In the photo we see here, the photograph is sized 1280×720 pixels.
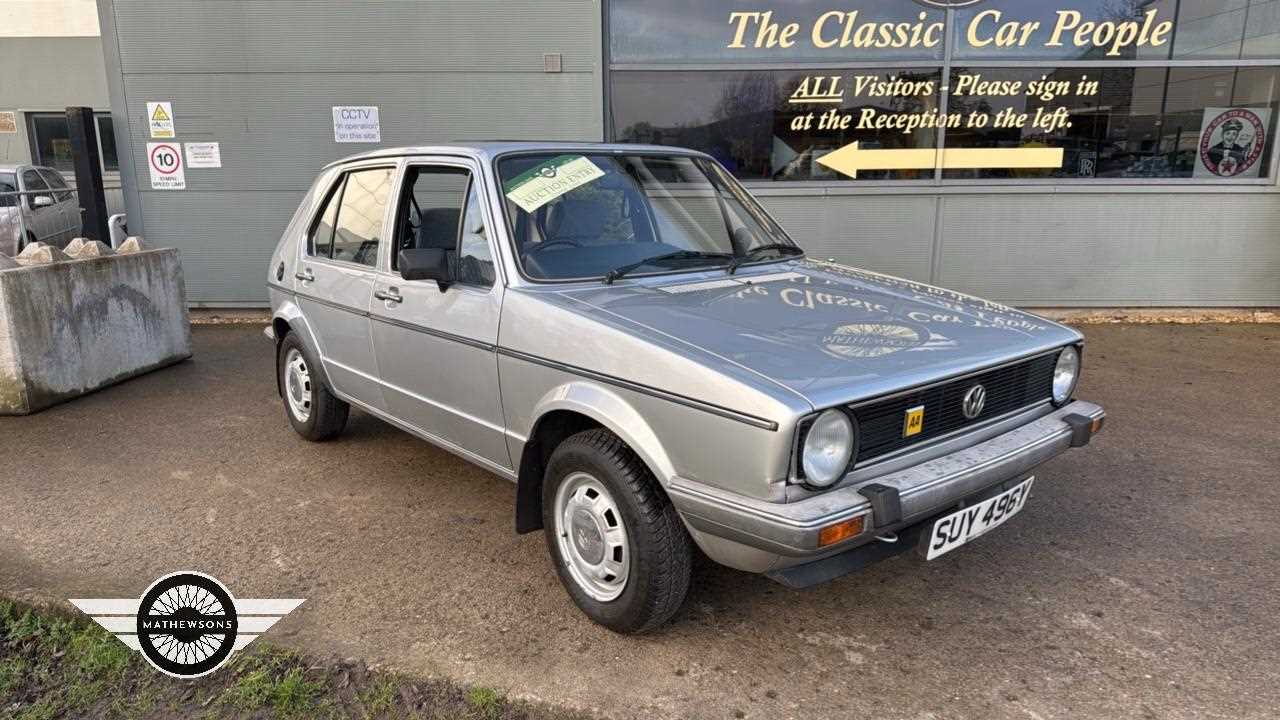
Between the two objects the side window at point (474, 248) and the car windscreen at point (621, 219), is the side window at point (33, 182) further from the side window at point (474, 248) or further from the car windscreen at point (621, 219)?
the car windscreen at point (621, 219)

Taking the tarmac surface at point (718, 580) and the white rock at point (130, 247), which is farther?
the white rock at point (130, 247)

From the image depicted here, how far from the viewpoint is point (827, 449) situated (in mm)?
2506

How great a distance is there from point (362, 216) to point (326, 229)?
0.49 metres

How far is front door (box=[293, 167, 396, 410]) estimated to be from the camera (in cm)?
419

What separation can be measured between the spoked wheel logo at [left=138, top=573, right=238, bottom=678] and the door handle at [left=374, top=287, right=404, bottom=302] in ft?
4.63

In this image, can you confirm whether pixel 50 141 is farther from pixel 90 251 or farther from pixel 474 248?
pixel 474 248

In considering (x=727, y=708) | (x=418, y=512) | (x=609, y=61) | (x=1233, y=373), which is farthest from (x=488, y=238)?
(x=1233, y=373)

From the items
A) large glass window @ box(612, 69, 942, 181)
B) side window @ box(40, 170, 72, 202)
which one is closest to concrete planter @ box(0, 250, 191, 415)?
large glass window @ box(612, 69, 942, 181)

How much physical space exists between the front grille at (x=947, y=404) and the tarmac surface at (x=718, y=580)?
77cm

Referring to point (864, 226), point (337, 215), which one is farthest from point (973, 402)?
point (864, 226)

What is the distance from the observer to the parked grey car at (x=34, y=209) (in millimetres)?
11625

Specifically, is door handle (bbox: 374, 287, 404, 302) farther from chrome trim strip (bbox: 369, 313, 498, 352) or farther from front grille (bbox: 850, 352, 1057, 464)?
front grille (bbox: 850, 352, 1057, 464)

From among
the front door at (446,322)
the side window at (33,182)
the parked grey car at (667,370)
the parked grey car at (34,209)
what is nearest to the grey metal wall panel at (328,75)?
the parked grey car at (667,370)

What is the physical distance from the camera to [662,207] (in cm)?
387
